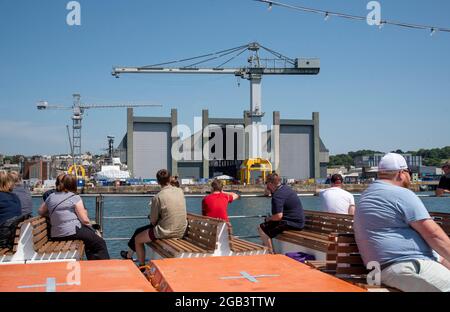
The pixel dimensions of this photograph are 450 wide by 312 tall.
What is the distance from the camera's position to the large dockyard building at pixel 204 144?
69500 millimetres

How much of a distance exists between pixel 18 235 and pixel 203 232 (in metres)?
1.77

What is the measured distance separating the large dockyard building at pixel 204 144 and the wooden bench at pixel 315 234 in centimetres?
6206

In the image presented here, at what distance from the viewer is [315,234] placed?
6309mm

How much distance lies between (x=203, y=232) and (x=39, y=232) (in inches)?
67.2

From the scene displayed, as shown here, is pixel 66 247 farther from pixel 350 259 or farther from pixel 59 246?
pixel 350 259

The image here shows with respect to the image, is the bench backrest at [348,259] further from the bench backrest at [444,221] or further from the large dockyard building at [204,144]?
the large dockyard building at [204,144]

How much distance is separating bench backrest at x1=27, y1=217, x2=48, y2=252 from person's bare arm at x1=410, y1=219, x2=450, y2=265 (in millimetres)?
3559

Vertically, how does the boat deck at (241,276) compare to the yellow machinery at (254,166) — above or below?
above

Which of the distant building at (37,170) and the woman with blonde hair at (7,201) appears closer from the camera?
the woman with blonde hair at (7,201)

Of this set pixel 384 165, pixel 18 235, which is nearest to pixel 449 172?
pixel 384 165

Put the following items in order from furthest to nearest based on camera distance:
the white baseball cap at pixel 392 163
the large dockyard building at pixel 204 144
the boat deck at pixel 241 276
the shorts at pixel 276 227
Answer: the large dockyard building at pixel 204 144 < the shorts at pixel 276 227 < the white baseball cap at pixel 392 163 < the boat deck at pixel 241 276

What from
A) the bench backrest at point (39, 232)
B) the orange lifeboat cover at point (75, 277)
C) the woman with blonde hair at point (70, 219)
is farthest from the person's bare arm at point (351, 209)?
the orange lifeboat cover at point (75, 277)

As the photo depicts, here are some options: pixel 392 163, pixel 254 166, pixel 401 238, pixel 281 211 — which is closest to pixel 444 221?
pixel 392 163
